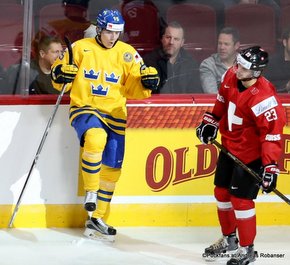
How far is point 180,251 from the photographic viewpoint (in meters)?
6.19

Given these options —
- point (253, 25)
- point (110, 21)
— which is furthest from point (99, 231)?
point (253, 25)

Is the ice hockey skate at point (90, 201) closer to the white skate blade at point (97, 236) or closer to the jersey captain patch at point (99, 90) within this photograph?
the white skate blade at point (97, 236)

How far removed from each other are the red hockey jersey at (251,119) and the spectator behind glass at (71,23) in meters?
1.18

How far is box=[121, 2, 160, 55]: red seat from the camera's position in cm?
677

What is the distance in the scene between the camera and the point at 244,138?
581 centimetres

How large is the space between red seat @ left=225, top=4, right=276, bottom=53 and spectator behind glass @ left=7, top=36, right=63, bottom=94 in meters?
1.11

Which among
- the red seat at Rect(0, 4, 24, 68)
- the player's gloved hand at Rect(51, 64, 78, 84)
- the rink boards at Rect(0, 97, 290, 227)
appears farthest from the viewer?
the red seat at Rect(0, 4, 24, 68)

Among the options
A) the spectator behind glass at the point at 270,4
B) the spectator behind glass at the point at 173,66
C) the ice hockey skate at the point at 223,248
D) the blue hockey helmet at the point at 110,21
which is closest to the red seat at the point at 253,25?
the spectator behind glass at the point at 270,4

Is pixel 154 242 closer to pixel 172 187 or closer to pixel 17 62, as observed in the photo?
pixel 172 187

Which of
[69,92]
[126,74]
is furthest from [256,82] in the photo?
[69,92]

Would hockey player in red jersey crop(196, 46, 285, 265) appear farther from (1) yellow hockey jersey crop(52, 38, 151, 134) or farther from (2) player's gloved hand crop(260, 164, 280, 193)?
(1) yellow hockey jersey crop(52, 38, 151, 134)

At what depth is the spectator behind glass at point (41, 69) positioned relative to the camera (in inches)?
259

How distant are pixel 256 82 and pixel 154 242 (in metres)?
1.20

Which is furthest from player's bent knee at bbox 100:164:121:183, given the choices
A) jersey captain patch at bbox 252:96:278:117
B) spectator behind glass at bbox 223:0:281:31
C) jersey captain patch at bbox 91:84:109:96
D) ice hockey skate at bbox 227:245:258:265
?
spectator behind glass at bbox 223:0:281:31
